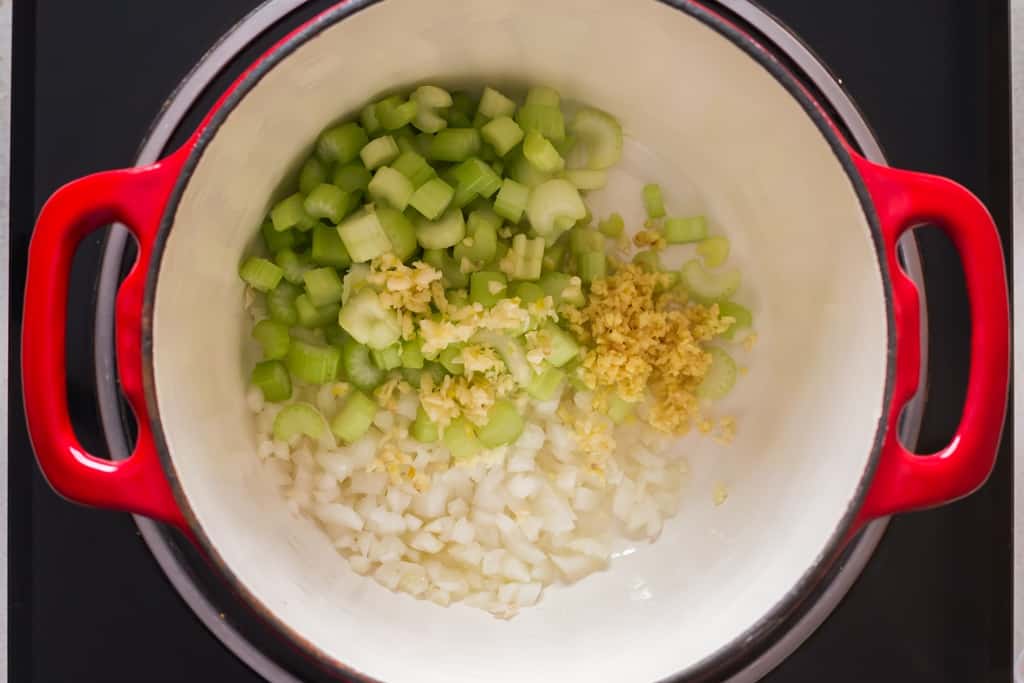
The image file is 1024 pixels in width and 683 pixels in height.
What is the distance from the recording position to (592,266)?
93 cm

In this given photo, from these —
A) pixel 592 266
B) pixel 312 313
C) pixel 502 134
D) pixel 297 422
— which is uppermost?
pixel 502 134

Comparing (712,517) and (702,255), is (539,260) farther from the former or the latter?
(712,517)

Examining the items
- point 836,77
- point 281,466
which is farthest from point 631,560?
point 836,77

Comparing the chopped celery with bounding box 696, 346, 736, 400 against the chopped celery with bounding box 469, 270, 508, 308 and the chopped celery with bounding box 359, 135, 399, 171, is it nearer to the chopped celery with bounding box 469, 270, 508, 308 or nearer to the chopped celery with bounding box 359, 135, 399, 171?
the chopped celery with bounding box 469, 270, 508, 308

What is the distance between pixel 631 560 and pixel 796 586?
24cm

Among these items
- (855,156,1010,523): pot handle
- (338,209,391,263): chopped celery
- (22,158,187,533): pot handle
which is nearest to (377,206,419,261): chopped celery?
(338,209,391,263): chopped celery

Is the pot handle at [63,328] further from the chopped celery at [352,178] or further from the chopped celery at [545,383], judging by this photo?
the chopped celery at [545,383]

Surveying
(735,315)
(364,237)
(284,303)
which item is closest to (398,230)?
(364,237)

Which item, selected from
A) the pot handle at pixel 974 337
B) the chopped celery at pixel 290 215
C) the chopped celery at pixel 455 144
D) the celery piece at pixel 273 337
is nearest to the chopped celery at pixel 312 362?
the celery piece at pixel 273 337

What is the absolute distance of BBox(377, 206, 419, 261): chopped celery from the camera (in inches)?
35.3

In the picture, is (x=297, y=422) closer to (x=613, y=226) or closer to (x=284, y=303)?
(x=284, y=303)

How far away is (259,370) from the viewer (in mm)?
927

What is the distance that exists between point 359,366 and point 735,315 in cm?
38

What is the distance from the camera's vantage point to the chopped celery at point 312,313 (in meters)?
0.92
